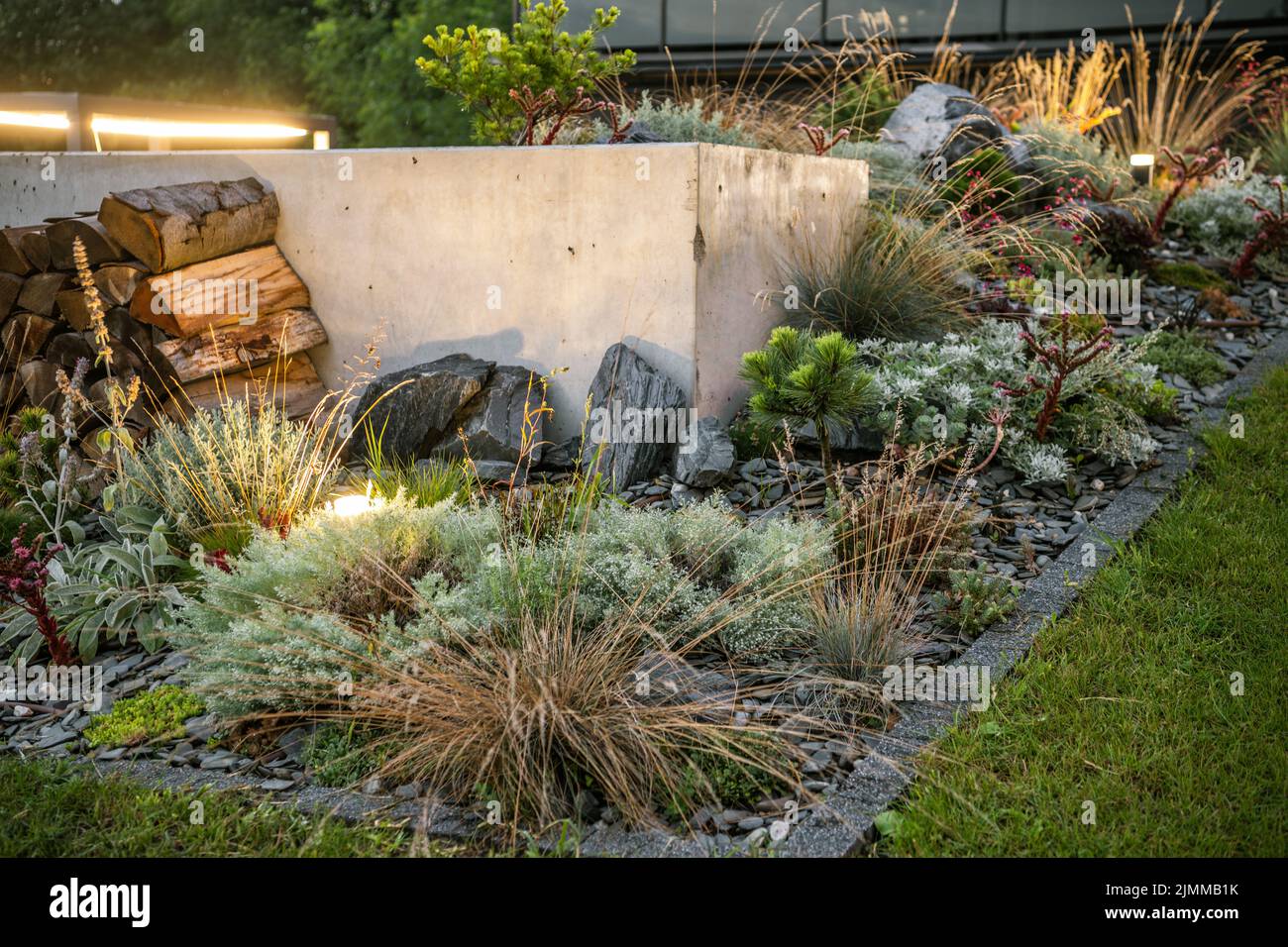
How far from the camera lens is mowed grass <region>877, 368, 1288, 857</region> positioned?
260 centimetres

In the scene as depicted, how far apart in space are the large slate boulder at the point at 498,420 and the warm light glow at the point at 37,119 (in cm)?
529

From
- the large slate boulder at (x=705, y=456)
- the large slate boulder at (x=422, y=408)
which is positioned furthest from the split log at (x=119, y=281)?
the large slate boulder at (x=705, y=456)

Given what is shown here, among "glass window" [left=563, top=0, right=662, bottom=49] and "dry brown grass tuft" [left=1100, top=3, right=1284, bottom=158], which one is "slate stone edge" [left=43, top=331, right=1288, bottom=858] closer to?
"dry brown grass tuft" [left=1100, top=3, right=1284, bottom=158]

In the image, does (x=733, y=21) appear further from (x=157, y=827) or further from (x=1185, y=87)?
(x=157, y=827)

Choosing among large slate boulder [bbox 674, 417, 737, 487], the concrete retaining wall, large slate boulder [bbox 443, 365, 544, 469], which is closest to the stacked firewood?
the concrete retaining wall

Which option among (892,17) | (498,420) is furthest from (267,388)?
(892,17)

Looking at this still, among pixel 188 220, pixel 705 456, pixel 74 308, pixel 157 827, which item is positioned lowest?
pixel 157 827

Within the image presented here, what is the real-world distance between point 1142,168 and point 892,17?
322 cm

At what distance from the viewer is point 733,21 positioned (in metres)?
11.6

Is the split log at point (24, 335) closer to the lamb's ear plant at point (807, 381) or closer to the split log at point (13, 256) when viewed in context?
the split log at point (13, 256)

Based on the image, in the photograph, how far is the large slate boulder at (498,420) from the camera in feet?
16.6
